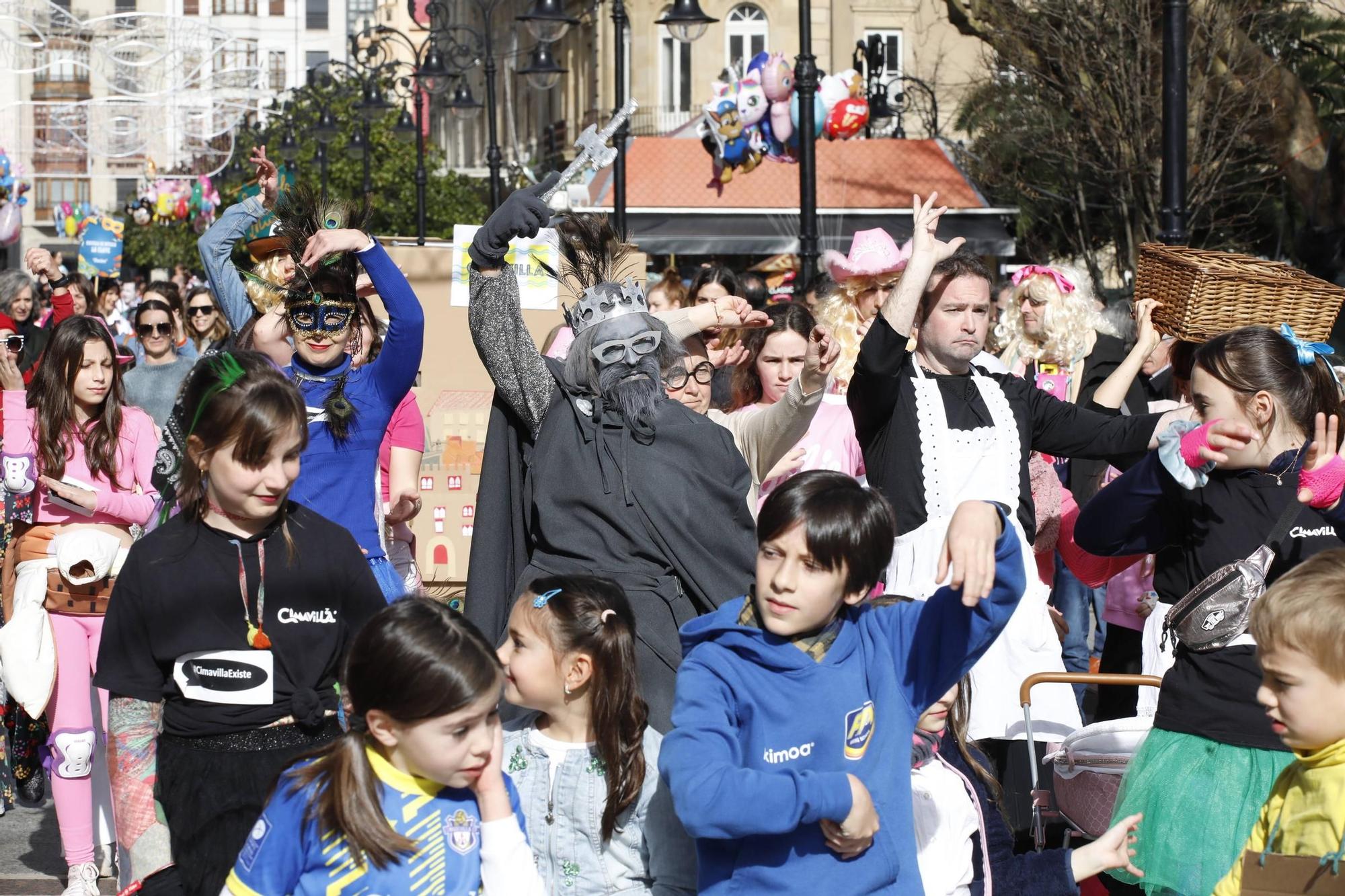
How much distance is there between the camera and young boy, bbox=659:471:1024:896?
329 centimetres

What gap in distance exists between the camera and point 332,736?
389cm

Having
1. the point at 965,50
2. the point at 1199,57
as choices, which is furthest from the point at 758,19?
the point at 1199,57

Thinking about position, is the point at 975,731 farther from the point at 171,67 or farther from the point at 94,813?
the point at 171,67

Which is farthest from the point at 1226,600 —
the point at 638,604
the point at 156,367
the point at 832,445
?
the point at 156,367

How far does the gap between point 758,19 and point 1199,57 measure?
93.9 ft

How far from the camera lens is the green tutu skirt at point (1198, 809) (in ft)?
13.1

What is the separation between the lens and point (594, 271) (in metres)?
4.95

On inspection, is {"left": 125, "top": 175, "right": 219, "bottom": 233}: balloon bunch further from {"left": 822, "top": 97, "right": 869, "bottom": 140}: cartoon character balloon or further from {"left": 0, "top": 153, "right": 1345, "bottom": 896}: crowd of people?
{"left": 0, "top": 153, "right": 1345, "bottom": 896}: crowd of people

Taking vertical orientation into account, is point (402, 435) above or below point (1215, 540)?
above

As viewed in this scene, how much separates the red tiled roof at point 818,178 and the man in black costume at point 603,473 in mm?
18549

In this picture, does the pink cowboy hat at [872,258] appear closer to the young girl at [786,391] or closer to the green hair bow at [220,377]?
the young girl at [786,391]

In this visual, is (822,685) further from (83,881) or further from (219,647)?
(83,881)

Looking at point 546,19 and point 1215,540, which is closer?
point 1215,540

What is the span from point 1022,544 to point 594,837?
1658 millimetres
